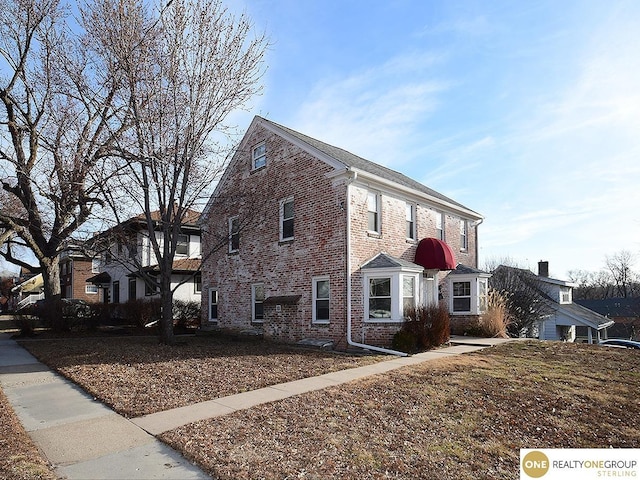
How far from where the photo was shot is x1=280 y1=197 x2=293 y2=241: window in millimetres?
15992

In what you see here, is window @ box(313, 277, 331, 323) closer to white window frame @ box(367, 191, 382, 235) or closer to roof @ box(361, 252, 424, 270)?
roof @ box(361, 252, 424, 270)

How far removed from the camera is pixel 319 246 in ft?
47.5

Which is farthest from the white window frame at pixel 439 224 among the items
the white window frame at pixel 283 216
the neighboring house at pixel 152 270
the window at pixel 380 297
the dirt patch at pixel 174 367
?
the neighboring house at pixel 152 270

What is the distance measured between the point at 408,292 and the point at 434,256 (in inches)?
108

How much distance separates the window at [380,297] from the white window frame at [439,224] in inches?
226

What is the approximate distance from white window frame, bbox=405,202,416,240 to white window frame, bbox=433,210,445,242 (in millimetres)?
1840

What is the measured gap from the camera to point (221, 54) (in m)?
13.5

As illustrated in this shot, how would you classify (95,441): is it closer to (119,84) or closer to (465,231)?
(119,84)

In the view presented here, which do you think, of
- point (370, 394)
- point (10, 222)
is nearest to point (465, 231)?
point (370, 394)

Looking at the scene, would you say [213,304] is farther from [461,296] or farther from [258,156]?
[461,296]

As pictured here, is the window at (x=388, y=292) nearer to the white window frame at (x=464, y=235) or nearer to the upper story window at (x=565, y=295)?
the white window frame at (x=464, y=235)

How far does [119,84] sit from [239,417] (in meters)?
10.8

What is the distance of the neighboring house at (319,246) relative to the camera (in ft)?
44.3

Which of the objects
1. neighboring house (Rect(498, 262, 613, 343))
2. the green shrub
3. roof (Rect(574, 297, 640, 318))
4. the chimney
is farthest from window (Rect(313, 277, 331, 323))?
roof (Rect(574, 297, 640, 318))
